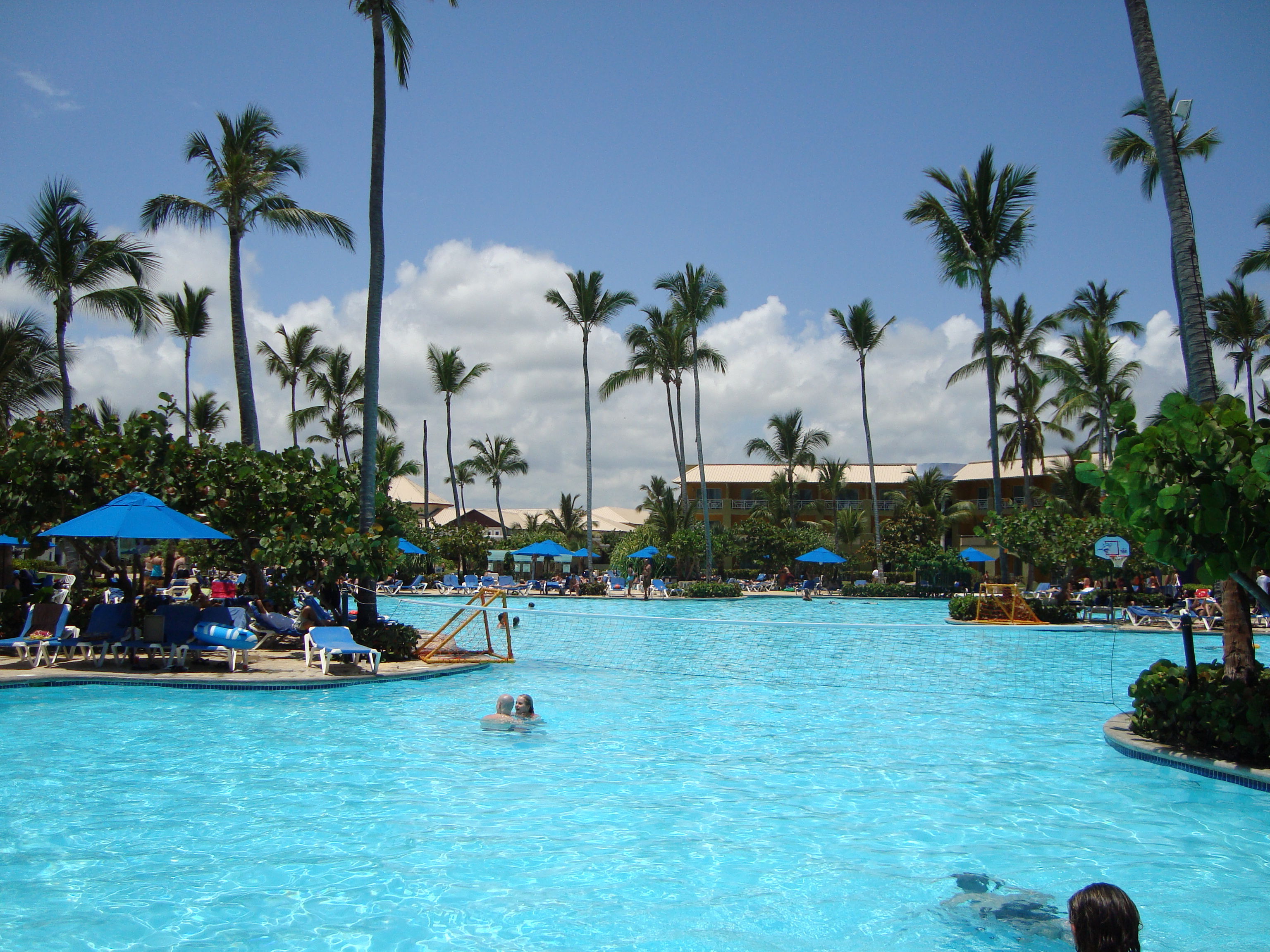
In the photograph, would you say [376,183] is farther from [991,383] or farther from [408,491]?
[408,491]

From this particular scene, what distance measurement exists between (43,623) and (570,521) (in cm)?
5149

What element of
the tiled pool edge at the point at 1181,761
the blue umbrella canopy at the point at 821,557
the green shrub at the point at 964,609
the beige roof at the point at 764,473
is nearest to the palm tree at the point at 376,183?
the tiled pool edge at the point at 1181,761

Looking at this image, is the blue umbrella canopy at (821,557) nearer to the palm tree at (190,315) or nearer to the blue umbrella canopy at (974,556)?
the blue umbrella canopy at (974,556)

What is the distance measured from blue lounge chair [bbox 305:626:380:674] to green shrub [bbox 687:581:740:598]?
24419mm

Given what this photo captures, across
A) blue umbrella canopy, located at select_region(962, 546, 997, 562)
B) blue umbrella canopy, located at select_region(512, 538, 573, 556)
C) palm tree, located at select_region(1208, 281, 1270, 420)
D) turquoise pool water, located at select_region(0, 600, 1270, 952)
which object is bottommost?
turquoise pool water, located at select_region(0, 600, 1270, 952)

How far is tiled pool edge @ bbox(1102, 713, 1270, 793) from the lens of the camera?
7656mm

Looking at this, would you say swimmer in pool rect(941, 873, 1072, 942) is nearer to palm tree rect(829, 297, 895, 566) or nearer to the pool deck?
the pool deck

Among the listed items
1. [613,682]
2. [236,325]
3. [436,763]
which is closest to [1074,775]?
[436,763]

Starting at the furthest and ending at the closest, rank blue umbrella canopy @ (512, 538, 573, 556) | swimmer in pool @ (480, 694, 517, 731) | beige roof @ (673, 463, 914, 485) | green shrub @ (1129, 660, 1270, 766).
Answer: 1. beige roof @ (673, 463, 914, 485)
2. blue umbrella canopy @ (512, 538, 573, 556)
3. swimmer in pool @ (480, 694, 517, 731)
4. green shrub @ (1129, 660, 1270, 766)

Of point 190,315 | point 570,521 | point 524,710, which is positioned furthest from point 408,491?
point 524,710

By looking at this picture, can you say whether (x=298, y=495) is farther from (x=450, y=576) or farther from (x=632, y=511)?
(x=632, y=511)

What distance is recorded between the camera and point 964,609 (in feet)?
83.3

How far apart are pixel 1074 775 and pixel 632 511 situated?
75.6 m

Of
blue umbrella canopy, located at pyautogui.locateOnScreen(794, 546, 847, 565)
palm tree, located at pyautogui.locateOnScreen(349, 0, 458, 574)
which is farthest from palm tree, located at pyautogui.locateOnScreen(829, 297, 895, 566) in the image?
palm tree, located at pyautogui.locateOnScreen(349, 0, 458, 574)
